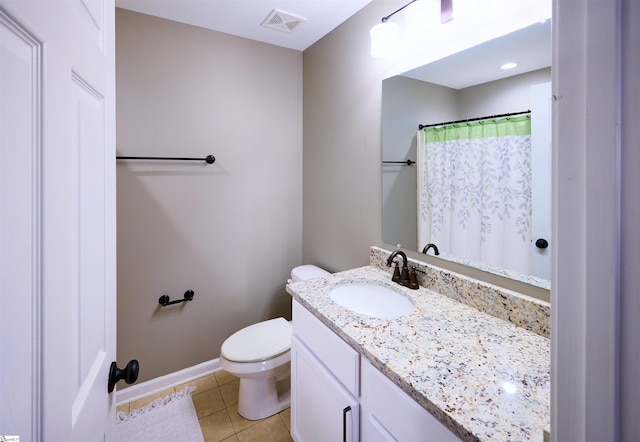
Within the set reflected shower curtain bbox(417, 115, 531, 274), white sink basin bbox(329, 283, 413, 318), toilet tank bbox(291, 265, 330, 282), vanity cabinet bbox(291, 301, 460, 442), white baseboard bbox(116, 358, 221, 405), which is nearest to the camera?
vanity cabinet bbox(291, 301, 460, 442)

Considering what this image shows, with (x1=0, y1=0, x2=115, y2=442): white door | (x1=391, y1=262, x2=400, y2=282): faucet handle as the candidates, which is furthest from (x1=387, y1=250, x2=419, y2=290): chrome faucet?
(x1=0, y1=0, x2=115, y2=442): white door

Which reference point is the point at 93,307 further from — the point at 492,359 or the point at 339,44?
the point at 339,44

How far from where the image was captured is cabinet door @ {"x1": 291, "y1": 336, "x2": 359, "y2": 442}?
1.00 m

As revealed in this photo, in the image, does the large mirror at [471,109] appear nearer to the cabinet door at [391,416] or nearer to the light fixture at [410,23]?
the light fixture at [410,23]

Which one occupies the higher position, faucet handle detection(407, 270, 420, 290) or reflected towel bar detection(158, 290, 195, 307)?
faucet handle detection(407, 270, 420, 290)

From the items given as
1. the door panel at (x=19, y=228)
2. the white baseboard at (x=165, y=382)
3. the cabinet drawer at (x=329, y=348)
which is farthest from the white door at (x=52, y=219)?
the white baseboard at (x=165, y=382)

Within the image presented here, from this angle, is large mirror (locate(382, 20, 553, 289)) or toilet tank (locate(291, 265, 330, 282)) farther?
toilet tank (locate(291, 265, 330, 282))

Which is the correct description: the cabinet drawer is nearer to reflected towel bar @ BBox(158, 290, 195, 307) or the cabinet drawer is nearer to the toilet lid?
the toilet lid

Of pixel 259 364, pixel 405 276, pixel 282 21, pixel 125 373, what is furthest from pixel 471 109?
pixel 259 364

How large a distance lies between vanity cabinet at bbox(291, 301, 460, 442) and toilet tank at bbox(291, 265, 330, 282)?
2.28ft

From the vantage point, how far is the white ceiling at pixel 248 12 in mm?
1716

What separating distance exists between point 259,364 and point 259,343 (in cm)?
15

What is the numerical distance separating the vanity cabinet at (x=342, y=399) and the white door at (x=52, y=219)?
694 mm

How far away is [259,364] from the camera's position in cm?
164
